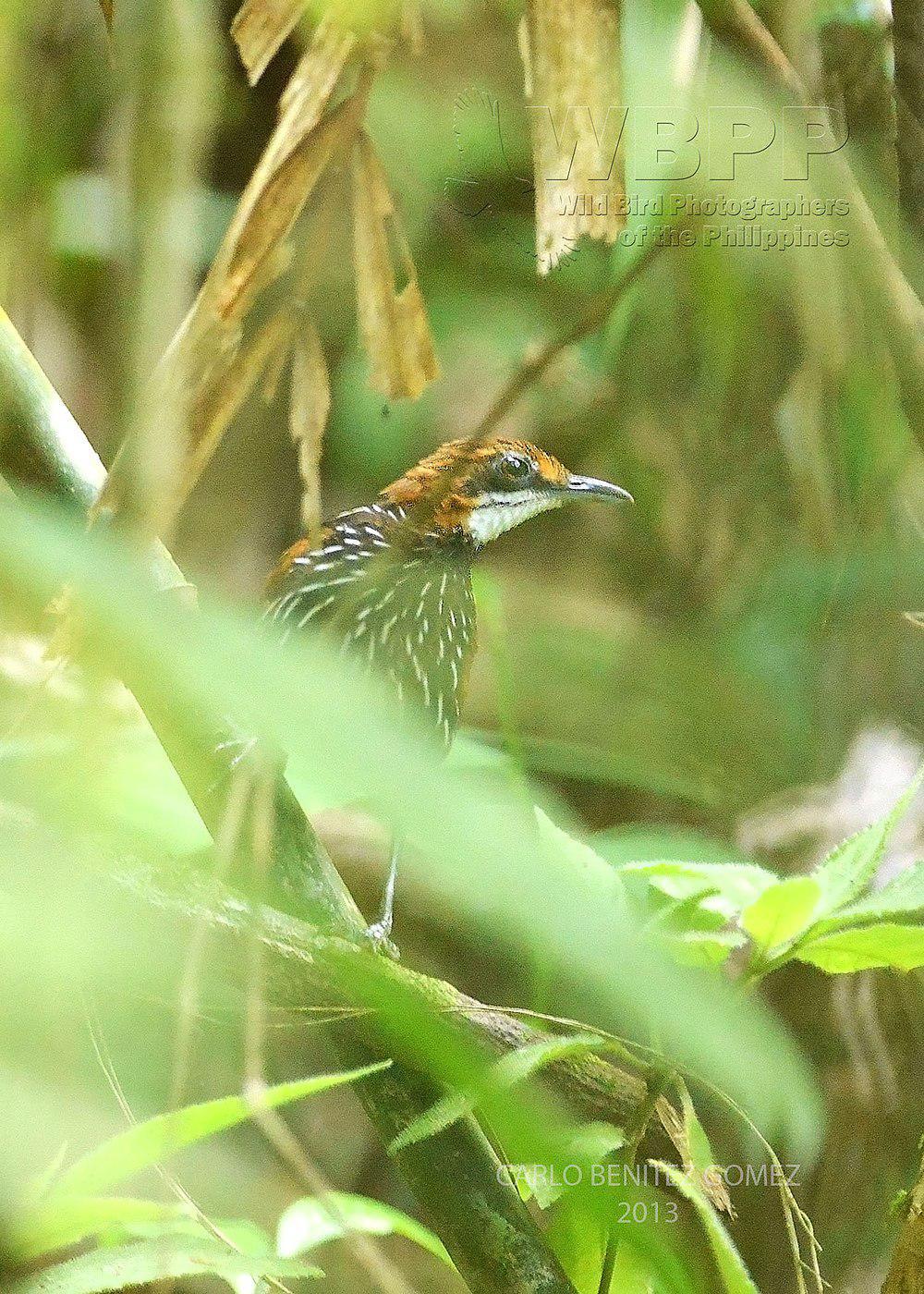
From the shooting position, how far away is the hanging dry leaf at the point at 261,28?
34.7 inches

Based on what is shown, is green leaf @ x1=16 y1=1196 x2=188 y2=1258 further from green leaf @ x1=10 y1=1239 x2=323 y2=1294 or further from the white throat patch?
the white throat patch

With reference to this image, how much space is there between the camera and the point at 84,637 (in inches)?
15.2

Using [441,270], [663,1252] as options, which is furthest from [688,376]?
[663,1252]

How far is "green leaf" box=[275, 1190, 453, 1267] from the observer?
0.96 metres

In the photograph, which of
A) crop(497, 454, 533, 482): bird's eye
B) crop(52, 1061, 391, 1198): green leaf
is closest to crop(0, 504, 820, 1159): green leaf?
crop(52, 1061, 391, 1198): green leaf

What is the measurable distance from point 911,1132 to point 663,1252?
19.0 inches

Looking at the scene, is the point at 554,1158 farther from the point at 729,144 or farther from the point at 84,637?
the point at 729,144

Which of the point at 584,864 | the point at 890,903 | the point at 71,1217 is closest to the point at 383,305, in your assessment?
the point at 584,864

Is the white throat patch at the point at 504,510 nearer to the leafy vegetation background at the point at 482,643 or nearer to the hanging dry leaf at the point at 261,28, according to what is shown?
the leafy vegetation background at the point at 482,643

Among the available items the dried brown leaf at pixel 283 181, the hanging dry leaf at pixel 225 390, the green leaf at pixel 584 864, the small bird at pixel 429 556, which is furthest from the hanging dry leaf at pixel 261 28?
the green leaf at pixel 584 864

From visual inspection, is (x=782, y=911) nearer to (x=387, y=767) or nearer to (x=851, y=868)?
(x=851, y=868)

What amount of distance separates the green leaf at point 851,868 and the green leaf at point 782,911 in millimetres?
16

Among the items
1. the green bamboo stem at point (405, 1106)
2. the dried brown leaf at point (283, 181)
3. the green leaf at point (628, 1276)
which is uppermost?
the dried brown leaf at point (283, 181)

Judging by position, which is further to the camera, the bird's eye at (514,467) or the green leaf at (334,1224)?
the bird's eye at (514,467)
